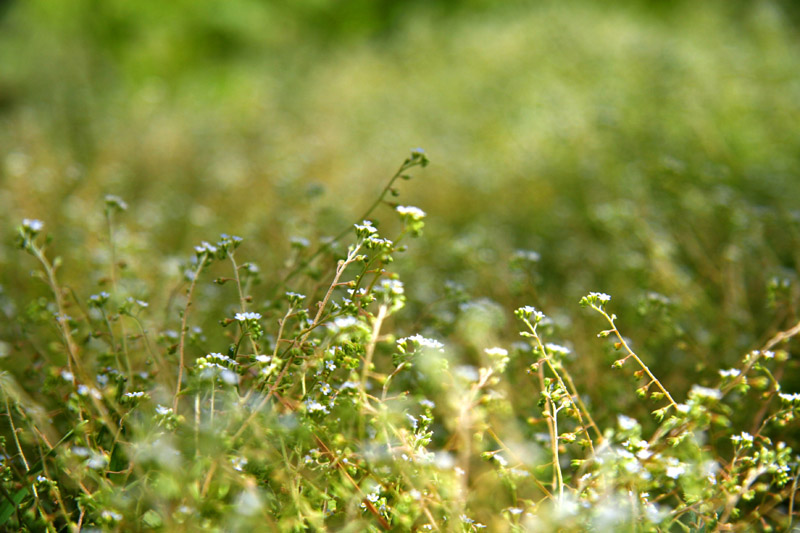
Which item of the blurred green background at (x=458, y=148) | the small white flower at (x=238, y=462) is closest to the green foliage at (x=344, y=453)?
the small white flower at (x=238, y=462)

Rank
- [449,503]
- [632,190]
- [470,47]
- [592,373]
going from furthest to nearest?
[470,47] < [632,190] < [592,373] < [449,503]

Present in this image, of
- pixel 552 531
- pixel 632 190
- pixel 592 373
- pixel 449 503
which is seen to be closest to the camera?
pixel 552 531

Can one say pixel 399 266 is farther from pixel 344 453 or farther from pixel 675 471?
pixel 675 471

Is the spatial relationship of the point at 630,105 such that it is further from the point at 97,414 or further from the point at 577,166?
the point at 97,414

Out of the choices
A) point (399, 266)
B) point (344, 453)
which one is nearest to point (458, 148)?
point (399, 266)

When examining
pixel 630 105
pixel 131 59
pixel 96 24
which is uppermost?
pixel 96 24

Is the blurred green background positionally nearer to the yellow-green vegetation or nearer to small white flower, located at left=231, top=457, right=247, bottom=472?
the yellow-green vegetation

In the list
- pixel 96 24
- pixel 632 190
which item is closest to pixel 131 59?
pixel 96 24
